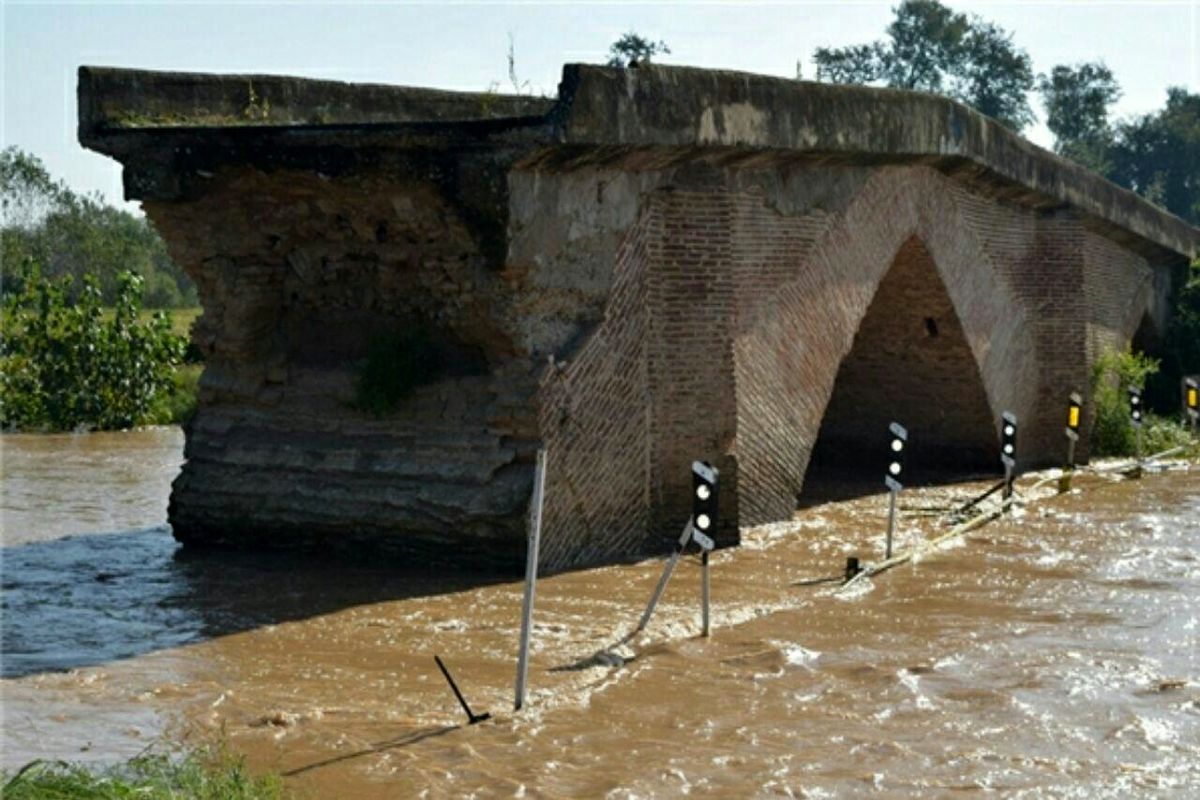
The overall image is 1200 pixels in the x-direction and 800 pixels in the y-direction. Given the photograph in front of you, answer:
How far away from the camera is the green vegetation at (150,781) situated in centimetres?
588

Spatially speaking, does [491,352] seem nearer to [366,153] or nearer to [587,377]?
[587,377]

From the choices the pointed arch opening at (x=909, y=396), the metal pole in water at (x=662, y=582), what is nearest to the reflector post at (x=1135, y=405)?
the pointed arch opening at (x=909, y=396)

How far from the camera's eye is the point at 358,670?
338 inches

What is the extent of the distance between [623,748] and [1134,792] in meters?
1.93

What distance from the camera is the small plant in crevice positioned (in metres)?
11.5

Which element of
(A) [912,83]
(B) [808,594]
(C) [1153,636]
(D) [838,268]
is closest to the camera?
(C) [1153,636]

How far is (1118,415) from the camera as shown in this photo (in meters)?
19.4

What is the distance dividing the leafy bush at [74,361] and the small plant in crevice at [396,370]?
9.64m

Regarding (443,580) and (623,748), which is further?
(443,580)

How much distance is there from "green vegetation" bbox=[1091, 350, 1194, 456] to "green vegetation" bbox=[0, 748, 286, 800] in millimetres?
13956

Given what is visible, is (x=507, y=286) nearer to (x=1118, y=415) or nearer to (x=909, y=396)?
(x=909, y=396)

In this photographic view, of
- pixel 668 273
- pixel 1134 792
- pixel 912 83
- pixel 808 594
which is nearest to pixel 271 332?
pixel 668 273

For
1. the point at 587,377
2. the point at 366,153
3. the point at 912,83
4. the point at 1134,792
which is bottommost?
the point at 1134,792

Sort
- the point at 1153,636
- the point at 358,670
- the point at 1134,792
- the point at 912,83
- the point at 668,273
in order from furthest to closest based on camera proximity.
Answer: the point at 912,83, the point at 668,273, the point at 1153,636, the point at 358,670, the point at 1134,792
